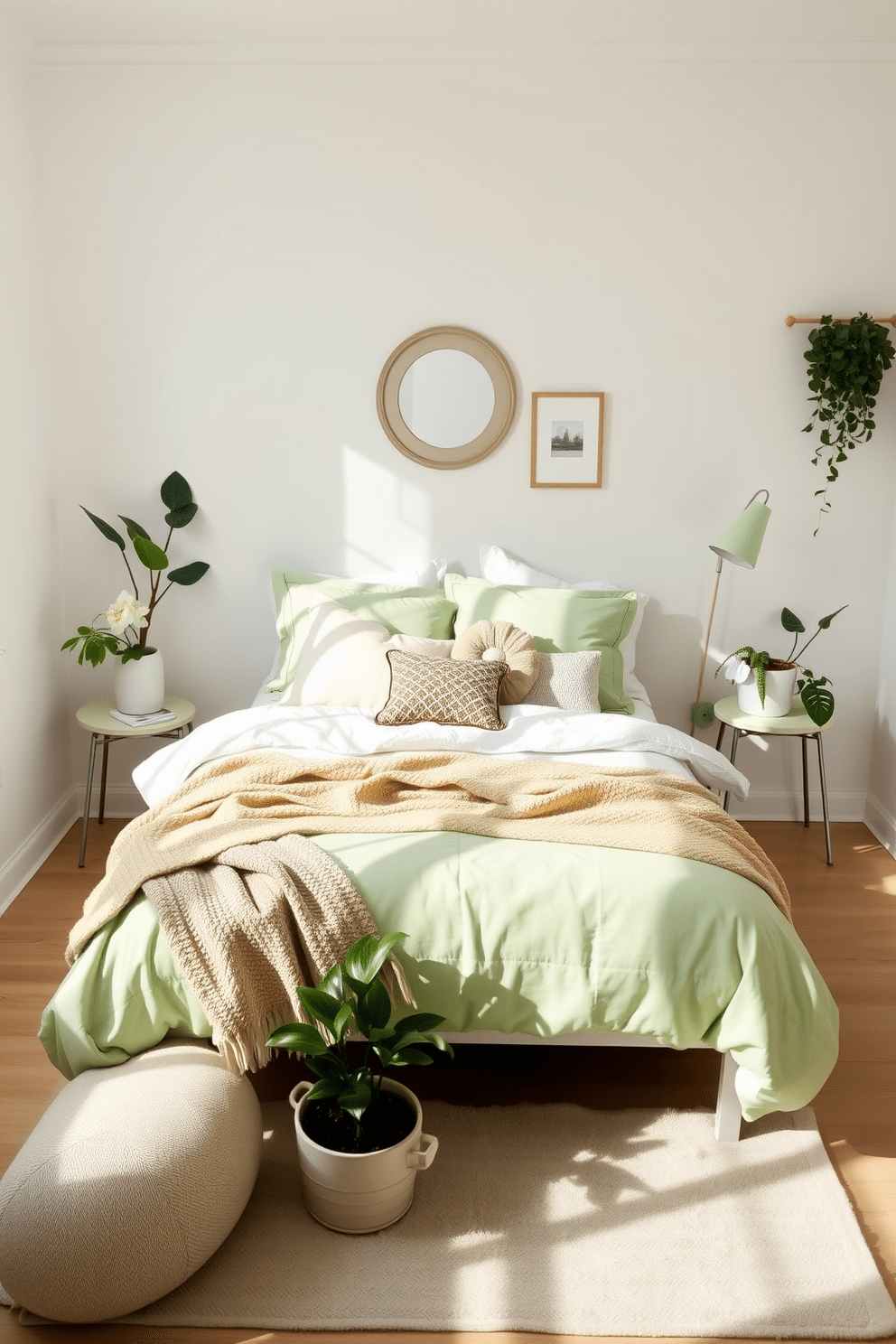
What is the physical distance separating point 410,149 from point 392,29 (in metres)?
0.39

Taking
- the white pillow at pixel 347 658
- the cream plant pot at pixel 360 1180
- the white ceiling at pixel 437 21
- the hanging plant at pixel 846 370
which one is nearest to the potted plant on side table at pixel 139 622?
the white pillow at pixel 347 658

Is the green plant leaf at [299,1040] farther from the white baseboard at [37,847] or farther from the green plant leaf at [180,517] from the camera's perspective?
the green plant leaf at [180,517]

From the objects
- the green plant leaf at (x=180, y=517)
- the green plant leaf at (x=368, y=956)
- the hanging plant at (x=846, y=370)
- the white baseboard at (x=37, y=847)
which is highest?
the hanging plant at (x=846, y=370)

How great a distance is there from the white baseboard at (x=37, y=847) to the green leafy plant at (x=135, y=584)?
2.02ft

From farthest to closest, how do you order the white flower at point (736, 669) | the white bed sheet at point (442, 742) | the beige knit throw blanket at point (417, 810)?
the white flower at point (736, 669), the white bed sheet at point (442, 742), the beige knit throw blanket at point (417, 810)

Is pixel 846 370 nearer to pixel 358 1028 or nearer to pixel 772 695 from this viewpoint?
pixel 772 695

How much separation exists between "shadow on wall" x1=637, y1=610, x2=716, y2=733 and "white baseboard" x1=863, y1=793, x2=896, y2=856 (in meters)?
0.79

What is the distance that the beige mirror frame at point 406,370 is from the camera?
13.5 feet

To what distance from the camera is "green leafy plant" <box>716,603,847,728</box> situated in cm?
396

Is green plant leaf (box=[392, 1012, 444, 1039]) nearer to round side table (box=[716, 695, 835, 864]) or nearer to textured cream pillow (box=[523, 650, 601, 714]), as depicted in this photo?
textured cream pillow (box=[523, 650, 601, 714])

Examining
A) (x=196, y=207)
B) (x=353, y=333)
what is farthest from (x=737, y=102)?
(x=196, y=207)

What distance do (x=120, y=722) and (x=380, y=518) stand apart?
1.26 m

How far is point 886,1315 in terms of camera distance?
203 centimetres

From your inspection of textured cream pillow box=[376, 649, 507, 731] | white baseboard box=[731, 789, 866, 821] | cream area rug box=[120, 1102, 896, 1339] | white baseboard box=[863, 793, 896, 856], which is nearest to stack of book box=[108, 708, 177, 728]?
textured cream pillow box=[376, 649, 507, 731]
